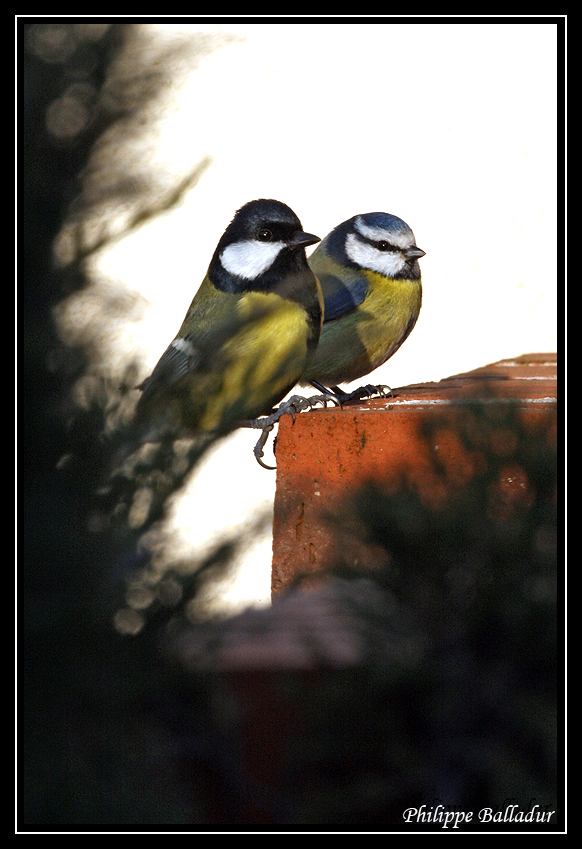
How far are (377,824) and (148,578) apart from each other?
0.73 feet

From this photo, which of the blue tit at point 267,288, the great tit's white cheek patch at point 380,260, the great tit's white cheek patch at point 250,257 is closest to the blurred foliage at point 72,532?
the blue tit at point 267,288

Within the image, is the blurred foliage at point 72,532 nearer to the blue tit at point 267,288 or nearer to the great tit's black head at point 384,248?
the blue tit at point 267,288

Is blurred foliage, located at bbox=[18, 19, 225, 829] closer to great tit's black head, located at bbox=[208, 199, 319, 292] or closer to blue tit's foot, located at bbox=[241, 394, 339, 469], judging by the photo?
blue tit's foot, located at bbox=[241, 394, 339, 469]

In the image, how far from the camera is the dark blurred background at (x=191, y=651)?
0.51 m

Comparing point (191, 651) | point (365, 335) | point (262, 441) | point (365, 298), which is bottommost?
point (191, 651)

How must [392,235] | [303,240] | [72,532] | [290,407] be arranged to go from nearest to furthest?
[72,532] → [290,407] → [303,240] → [392,235]

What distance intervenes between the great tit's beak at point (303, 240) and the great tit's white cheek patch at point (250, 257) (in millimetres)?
32

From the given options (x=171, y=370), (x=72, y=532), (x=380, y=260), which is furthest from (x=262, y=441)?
(x=72, y=532)

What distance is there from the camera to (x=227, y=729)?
514mm

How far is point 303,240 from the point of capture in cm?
173

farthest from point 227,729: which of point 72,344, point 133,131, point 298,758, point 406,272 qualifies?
point 406,272

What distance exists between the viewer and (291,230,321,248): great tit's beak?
172 cm

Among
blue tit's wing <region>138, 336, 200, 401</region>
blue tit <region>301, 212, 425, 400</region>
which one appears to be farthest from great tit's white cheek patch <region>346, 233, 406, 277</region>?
blue tit's wing <region>138, 336, 200, 401</region>

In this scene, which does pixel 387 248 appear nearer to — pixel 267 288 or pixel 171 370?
pixel 267 288
